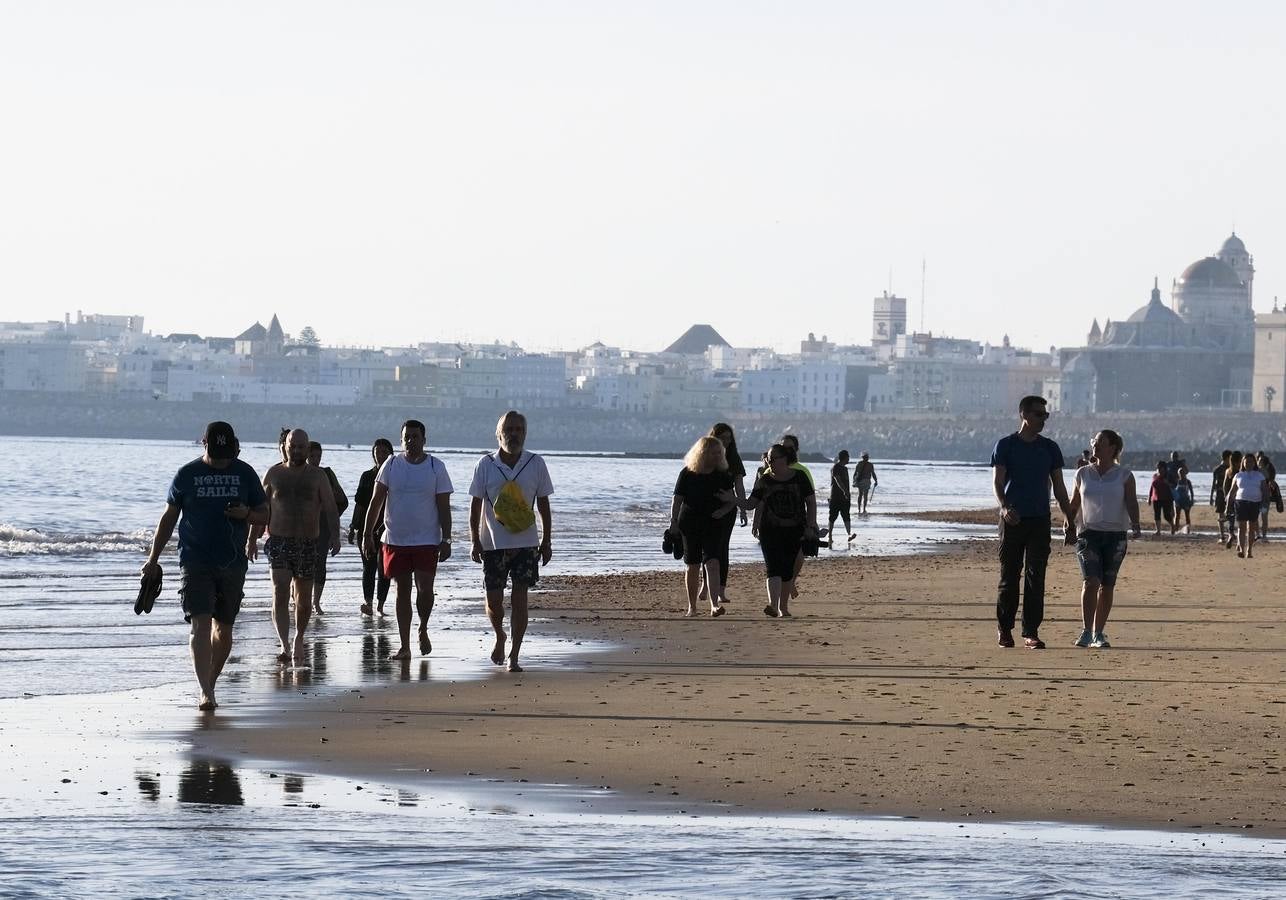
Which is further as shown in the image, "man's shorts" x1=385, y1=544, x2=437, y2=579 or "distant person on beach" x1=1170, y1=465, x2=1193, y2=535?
"distant person on beach" x1=1170, y1=465, x2=1193, y2=535

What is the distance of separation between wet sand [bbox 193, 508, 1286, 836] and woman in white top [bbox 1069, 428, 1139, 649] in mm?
220

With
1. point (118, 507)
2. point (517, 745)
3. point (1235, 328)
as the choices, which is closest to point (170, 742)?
point (517, 745)

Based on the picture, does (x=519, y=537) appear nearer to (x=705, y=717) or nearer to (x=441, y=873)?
(x=705, y=717)

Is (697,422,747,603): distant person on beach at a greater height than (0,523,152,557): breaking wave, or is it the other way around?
(697,422,747,603): distant person on beach

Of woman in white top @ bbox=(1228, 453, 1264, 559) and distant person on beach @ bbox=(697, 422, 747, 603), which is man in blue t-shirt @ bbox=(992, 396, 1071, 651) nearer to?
distant person on beach @ bbox=(697, 422, 747, 603)

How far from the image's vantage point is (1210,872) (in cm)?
602

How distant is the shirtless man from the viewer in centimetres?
1159

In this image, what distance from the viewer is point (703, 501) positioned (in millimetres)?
13938

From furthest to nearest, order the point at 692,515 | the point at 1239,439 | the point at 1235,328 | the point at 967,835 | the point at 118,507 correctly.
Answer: the point at 1235,328, the point at 1239,439, the point at 118,507, the point at 692,515, the point at 967,835

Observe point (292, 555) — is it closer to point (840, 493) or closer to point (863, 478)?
point (840, 493)

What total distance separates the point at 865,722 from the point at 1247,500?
1494 centimetres

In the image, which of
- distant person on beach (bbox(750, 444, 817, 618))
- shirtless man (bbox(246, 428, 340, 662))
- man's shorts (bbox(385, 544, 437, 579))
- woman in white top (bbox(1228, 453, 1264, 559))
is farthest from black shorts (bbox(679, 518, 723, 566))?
woman in white top (bbox(1228, 453, 1264, 559))

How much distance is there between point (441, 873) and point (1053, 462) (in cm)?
659

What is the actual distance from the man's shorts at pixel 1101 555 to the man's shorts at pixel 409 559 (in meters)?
3.34
